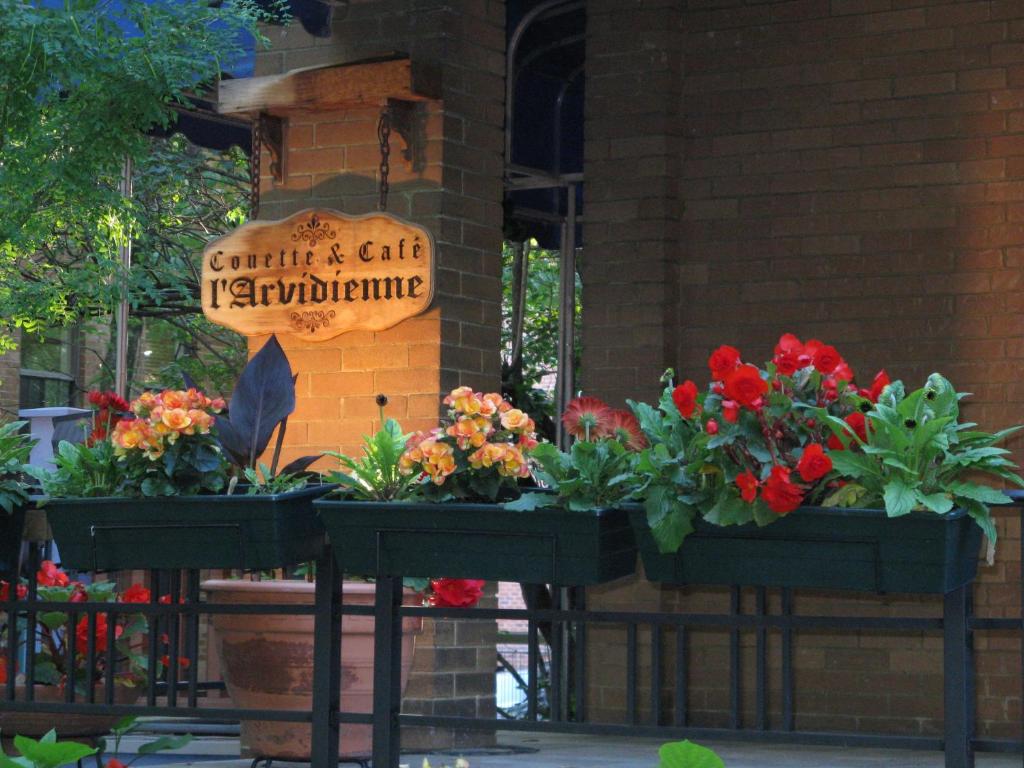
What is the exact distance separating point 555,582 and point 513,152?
5174mm

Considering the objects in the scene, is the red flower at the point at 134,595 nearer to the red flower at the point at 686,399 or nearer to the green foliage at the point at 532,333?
the red flower at the point at 686,399

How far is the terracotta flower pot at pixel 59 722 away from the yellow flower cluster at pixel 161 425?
1.57 metres

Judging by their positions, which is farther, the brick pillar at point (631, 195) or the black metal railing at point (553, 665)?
the brick pillar at point (631, 195)

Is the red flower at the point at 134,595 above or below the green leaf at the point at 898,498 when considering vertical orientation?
below

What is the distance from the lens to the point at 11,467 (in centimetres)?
401

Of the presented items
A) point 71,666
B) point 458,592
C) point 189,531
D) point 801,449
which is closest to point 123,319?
point 458,592

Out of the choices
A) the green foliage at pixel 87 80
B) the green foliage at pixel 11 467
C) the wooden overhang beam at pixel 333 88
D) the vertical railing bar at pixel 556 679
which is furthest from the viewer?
the wooden overhang beam at pixel 333 88

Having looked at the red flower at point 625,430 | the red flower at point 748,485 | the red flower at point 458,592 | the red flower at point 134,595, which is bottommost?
the red flower at point 134,595

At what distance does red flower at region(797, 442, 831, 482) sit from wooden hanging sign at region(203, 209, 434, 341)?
3.10 meters

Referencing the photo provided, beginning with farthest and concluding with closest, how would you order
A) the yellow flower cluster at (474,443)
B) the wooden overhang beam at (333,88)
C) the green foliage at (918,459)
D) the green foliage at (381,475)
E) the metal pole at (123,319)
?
the metal pole at (123,319) < the wooden overhang beam at (333,88) < the green foliage at (381,475) < the yellow flower cluster at (474,443) < the green foliage at (918,459)

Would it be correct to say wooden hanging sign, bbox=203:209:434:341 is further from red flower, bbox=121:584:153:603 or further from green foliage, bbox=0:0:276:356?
red flower, bbox=121:584:153:603

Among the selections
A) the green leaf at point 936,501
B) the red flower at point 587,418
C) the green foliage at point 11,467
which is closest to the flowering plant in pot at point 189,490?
the green foliage at point 11,467

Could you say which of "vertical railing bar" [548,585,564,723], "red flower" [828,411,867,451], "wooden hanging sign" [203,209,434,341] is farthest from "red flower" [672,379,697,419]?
→ "wooden hanging sign" [203,209,434,341]

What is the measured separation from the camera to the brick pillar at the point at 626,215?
270 inches
